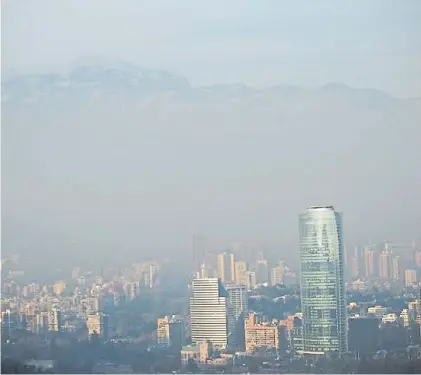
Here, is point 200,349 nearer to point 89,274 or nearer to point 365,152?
point 89,274

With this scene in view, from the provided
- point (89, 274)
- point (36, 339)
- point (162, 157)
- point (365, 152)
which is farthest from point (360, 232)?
point (36, 339)

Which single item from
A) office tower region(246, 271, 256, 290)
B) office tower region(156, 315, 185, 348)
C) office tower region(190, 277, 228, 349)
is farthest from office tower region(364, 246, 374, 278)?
office tower region(156, 315, 185, 348)

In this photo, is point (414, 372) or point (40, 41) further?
point (40, 41)

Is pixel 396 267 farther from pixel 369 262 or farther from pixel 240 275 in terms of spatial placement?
pixel 240 275

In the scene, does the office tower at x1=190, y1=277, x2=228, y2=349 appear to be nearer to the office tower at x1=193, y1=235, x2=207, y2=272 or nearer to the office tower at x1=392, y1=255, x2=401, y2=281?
the office tower at x1=193, y1=235, x2=207, y2=272

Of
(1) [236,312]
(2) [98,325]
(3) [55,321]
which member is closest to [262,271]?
(1) [236,312]

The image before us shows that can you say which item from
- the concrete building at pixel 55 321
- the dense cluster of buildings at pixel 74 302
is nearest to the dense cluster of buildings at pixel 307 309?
the dense cluster of buildings at pixel 74 302

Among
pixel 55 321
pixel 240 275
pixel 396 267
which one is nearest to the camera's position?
pixel 396 267
